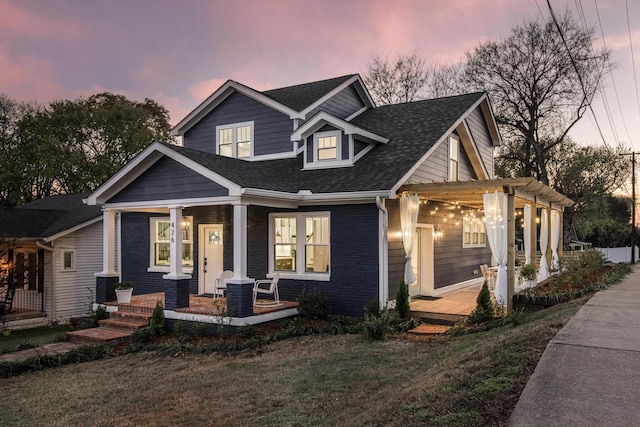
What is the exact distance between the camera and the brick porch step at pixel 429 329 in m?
10.0

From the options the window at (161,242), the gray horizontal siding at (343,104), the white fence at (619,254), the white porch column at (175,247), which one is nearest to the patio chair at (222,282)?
the white porch column at (175,247)

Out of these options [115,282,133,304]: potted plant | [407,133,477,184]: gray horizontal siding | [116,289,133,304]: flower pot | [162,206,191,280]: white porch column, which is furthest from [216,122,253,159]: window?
[407,133,477,184]: gray horizontal siding

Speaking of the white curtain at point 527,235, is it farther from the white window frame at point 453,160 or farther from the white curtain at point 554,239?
the white curtain at point 554,239

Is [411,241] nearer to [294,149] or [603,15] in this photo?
[294,149]

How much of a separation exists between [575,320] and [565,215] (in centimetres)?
2928

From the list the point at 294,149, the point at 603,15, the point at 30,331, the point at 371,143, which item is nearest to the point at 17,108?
the point at 30,331

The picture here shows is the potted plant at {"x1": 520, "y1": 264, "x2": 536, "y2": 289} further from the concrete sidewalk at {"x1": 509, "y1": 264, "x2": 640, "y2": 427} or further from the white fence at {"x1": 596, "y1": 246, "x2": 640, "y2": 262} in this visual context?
the white fence at {"x1": 596, "y1": 246, "x2": 640, "y2": 262}

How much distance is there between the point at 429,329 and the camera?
34.1ft

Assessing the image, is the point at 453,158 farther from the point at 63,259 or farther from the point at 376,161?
the point at 63,259

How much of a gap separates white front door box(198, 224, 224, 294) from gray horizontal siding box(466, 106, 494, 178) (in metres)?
8.58

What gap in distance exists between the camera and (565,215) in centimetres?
3394

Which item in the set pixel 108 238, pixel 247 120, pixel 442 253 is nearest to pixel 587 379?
Result: pixel 442 253

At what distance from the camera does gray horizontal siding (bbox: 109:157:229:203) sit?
10789 mm

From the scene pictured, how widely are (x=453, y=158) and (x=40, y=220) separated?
14.4m
